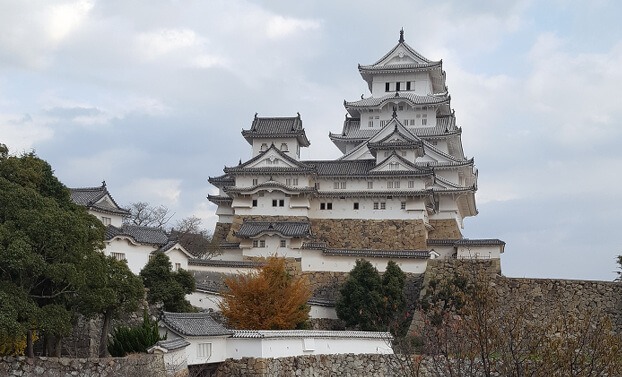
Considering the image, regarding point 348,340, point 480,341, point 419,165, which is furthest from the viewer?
point 419,165

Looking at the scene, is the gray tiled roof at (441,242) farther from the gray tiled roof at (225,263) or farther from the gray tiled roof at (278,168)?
the gray tiled roof at (225,263)

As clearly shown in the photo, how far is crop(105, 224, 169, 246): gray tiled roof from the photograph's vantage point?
25797mm

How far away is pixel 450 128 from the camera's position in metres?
42.6

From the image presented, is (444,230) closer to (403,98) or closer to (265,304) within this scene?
(403,98)

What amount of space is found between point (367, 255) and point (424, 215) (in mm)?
5122

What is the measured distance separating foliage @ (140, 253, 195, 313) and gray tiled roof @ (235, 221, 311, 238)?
9139 millimetres

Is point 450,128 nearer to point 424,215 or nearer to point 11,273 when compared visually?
point 424,215

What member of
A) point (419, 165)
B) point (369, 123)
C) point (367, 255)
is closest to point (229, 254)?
point (367, 255)

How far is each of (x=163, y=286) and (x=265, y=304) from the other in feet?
11.2

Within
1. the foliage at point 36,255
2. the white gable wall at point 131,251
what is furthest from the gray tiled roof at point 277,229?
the foliage at point 36,255

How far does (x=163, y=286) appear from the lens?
23.9 m

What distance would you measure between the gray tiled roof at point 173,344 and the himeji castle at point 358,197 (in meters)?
13.7

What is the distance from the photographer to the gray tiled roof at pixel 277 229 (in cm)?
3322

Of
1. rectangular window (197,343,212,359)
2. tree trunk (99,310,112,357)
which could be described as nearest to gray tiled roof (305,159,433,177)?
rectangular window (197,343,212,359)
